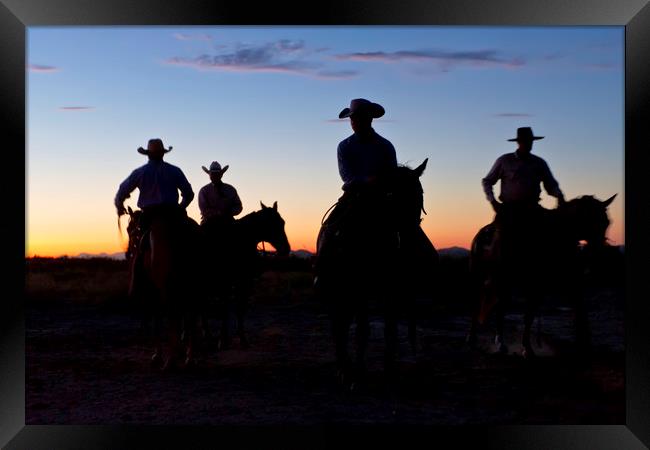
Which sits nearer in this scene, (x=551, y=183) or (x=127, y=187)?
(x=127, y=187)

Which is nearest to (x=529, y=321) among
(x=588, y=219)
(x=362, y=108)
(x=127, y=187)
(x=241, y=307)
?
(x=588, y=219)

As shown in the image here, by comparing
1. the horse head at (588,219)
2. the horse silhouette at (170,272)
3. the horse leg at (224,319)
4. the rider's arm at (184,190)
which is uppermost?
the rider's arm at (184,190)

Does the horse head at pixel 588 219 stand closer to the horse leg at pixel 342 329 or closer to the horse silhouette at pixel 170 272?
the horse leg at pixel 342 329

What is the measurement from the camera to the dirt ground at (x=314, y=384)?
26.1 feet

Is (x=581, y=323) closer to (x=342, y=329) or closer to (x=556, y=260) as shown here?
(x=556, y=260)

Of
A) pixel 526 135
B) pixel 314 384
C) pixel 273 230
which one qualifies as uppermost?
pixel 526 135

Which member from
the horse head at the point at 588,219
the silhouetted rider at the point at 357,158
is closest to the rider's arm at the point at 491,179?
the horse head at the point at 588,219

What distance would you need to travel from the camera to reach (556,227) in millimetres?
10320

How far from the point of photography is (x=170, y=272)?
31.8 ft

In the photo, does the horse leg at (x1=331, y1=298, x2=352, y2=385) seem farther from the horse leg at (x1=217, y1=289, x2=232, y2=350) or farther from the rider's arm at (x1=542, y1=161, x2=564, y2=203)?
the rider's arm at (x1=542, y1=161, x2=564, y2=203)

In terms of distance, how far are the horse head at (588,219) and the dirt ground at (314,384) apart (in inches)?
62.8

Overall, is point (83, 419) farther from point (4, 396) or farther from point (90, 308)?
point (90, 308)

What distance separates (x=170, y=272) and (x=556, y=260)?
4876 mm

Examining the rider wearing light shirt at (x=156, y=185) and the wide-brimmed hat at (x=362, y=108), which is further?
the rider wearing light shirt at (x=156, y=185)
